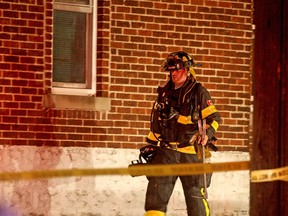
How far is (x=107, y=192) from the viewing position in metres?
11.0

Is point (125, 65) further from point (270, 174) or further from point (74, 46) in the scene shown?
point (270, 174)

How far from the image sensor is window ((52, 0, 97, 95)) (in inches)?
443

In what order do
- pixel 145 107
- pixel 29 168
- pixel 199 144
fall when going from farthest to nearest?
pixel 145 107 < pixel 29 168 < pixel 199 144

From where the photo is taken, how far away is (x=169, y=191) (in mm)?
9258

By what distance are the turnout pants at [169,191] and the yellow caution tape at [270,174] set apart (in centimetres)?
432

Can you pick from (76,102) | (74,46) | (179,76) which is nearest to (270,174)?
(179,76)

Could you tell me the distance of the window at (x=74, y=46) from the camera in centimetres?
1124

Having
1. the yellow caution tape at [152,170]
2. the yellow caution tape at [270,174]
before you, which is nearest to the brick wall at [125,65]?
the yellow caution tape at [152,170]

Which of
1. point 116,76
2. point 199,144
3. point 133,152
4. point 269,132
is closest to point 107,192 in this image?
point 133,152

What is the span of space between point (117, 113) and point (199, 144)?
2288 mm

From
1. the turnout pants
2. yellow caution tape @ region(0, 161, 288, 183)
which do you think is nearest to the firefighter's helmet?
the turnout pants

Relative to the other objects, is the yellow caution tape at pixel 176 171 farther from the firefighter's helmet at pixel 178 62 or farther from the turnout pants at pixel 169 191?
the firefighter's helmet at pixel 178 62

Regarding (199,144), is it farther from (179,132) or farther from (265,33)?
(265,33)

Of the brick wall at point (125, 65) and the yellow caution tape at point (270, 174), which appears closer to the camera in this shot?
the yellow caution tape at point (270, 174)
